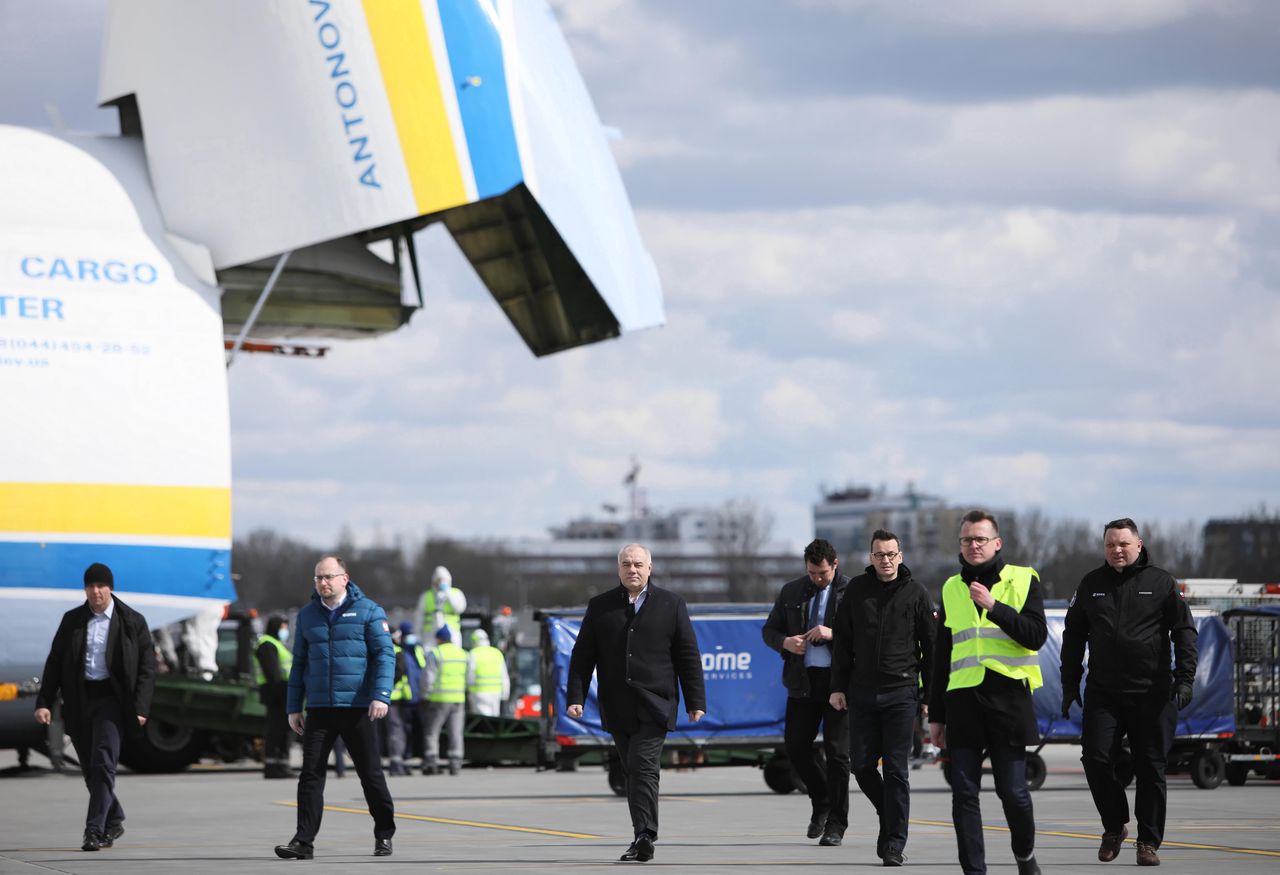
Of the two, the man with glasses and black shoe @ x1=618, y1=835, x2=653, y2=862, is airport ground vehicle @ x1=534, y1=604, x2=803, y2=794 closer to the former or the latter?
the man with glasses

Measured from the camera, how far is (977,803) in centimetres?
932

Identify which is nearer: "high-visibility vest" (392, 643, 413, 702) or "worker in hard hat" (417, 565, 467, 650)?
"high-visibility vest" (392, 643, 413, 702)

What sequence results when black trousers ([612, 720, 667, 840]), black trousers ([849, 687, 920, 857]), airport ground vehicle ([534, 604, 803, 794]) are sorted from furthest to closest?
airport ground vehicle ([534, 604, 803, 794]), black trousers ([612, 720, 667, 840]), black trousers ([849, 687, 920, 857])

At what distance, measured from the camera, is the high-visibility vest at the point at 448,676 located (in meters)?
22.1

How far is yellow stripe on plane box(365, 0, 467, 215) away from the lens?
19.4m

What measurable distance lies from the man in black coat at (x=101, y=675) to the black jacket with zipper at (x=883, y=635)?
182 inches

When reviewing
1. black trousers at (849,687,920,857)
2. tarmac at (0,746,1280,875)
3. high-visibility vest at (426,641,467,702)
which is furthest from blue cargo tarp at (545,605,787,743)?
black trousers at (849,687,920,857)

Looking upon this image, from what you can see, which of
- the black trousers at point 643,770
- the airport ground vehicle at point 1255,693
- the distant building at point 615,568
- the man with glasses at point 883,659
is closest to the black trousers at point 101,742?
the black trousers at point 643,770

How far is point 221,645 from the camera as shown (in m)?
27.5

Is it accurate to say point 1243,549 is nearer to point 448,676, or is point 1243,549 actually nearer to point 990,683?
point 448,676

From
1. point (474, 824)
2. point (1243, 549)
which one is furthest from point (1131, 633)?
point (1243, 549)

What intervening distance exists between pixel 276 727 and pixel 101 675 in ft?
30.1

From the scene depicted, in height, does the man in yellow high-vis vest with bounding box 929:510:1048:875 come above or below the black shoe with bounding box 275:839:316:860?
above

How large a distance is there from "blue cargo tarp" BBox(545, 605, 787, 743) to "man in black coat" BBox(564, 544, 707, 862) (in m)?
7.67
